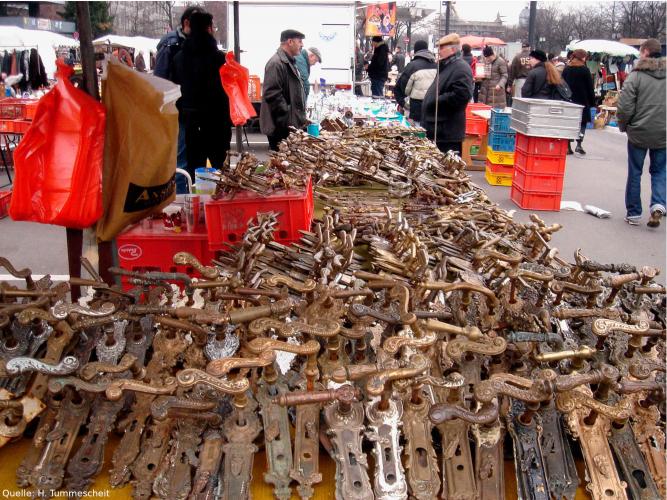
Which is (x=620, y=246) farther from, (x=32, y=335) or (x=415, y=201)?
(x=32, y=335)

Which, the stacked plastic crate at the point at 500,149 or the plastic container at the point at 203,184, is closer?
the plastic container at the point at 203,184

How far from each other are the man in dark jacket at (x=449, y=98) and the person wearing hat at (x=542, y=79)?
193 centimetres

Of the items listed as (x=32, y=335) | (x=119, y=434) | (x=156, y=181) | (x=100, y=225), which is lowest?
(x=119, y=434)

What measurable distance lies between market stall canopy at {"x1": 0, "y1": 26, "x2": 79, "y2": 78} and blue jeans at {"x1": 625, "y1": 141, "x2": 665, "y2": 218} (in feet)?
30.4

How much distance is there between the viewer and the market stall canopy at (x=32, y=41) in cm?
1111

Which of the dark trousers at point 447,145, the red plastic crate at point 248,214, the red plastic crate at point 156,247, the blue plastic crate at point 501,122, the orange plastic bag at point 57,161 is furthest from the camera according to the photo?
the blue plastic crate at point 501,122

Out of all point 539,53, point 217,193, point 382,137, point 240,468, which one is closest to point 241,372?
point 240,468

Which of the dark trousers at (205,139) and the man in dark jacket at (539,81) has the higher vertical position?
the man in dark jacket at (539,81)

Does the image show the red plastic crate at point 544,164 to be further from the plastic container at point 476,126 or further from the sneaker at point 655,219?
the plastic container at point 476,126

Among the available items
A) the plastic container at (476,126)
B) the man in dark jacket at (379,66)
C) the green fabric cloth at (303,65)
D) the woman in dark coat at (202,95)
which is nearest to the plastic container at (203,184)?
the woman in dark coat at (202,95)

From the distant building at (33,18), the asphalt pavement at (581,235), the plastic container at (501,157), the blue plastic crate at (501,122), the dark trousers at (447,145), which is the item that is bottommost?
the asphalt pavement at (581,235)

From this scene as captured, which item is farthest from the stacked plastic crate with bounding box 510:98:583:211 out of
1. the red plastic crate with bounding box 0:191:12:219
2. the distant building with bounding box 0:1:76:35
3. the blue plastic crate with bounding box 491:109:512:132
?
the distant building with bounding box 0:1:76:35

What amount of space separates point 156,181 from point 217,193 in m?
0.68

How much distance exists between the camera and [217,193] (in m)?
2.78
